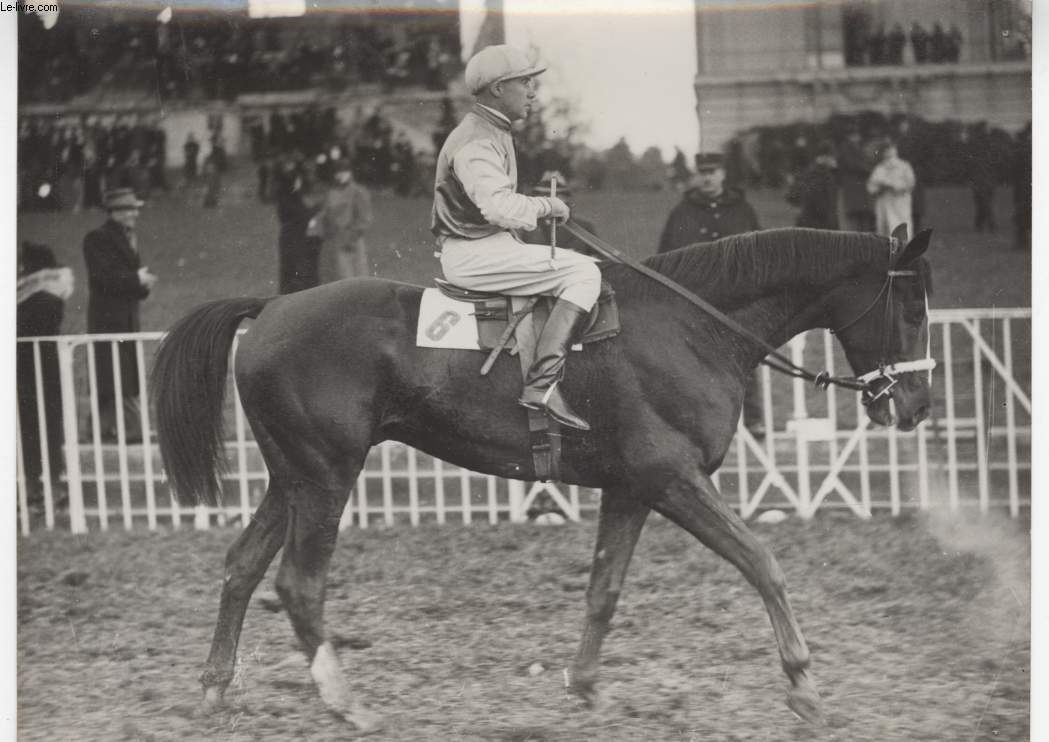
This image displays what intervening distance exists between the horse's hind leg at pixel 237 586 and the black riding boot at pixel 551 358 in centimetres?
119

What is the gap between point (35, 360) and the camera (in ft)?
20.3

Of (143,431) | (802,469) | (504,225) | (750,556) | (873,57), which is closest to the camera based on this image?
(750,556)

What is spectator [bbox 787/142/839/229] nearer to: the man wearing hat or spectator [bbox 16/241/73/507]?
the man wearing hat

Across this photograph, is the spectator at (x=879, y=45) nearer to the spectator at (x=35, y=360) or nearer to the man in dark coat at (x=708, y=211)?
the man in dark coat at (x=708, y=211)

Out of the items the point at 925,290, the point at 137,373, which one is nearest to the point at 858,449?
the point at 925,290

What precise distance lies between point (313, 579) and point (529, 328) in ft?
4.54

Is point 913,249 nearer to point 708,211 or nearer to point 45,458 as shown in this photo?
point 708,211

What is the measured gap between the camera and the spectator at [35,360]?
5914mm

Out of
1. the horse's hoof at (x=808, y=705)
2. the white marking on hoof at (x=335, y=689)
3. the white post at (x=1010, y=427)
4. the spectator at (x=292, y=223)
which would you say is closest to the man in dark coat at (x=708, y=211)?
the white post at (x=1010, y=427)

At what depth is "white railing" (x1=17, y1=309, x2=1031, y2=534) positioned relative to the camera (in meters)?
6.91

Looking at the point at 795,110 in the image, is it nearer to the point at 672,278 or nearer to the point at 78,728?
the point at 672,278

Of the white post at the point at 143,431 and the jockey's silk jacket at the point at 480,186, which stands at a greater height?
the jockey's silk jacket at the point at 480,186

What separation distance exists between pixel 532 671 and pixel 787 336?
6.09 feet

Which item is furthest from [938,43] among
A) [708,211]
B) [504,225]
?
[504,225]
